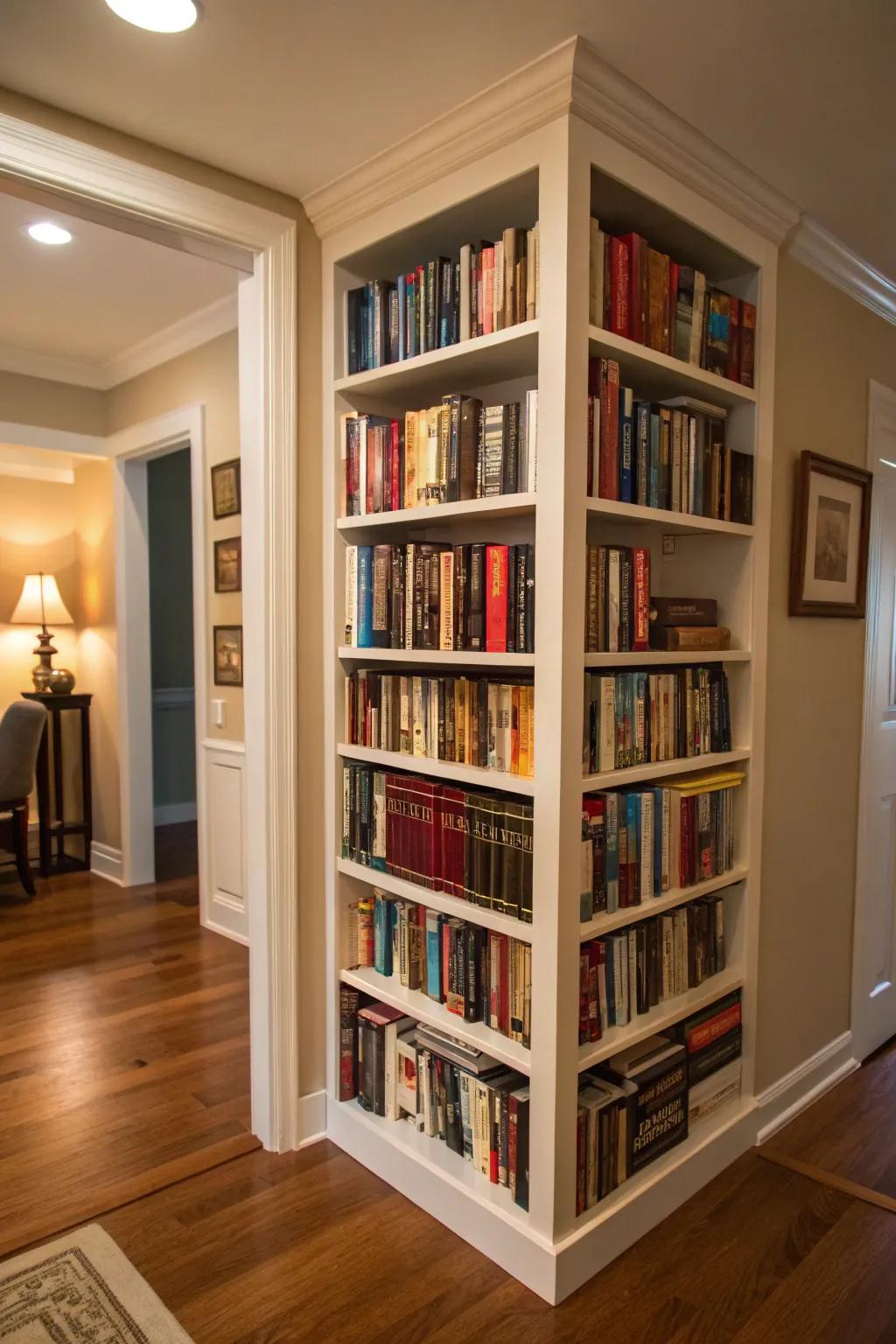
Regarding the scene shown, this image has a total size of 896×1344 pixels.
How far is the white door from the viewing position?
8.92 feet

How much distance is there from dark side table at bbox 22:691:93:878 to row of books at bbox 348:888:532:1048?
10.1ft

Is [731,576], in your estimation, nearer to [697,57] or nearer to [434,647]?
[434,647]

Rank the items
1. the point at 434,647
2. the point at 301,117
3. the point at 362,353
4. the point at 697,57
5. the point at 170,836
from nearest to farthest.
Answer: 1. the point at 697,57
2. the point at 301,117
3. the point at 434,647
4. the point at 362,353
5. the point at 170,836

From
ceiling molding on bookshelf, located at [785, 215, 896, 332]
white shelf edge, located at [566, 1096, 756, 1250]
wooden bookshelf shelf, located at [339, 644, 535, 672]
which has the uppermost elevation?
ceiling molding on bookshelf, located at [785, 215, 896, 332]

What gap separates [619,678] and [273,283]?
128cm

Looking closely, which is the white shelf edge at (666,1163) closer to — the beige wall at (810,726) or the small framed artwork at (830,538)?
the beige wall at (810,726)

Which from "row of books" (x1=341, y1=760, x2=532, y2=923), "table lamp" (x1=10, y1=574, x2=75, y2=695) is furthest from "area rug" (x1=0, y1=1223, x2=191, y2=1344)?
"table lamp" (x1=10, y1=574, x2=75, y2=695)

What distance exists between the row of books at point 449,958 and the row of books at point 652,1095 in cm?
26

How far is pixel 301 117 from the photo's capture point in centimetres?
180

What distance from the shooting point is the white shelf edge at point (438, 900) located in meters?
1.81

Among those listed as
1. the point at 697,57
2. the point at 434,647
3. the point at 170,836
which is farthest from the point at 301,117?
the point at 170,836

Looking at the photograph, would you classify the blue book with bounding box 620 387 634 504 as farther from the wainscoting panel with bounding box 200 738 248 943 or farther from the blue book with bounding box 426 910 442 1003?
the wainscoting panel with bounding box 200 738 248 943

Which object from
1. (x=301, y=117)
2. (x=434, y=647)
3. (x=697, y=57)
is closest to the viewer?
(x=697, y=57)

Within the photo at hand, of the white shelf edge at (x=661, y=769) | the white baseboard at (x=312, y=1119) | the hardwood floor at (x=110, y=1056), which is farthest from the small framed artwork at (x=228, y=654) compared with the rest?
the white shelf edge at (x=661, y=769)
